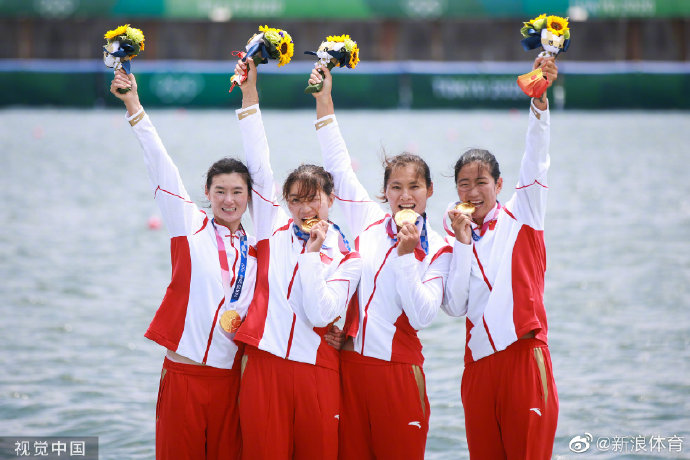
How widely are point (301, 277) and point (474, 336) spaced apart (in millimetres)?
755

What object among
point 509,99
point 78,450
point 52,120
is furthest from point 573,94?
point 78,450

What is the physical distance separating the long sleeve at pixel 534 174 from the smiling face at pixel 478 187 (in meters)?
0.12

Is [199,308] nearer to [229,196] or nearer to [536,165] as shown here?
[229,196]

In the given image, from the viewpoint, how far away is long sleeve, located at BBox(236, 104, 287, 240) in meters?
3.80

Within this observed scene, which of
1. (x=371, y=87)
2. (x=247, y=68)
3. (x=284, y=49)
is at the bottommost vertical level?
(x=247, y=68)

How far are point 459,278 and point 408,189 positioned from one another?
0.43 meters

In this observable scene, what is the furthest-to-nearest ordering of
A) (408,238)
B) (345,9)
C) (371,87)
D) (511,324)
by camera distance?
1. (345,9)
2. (371,87)
3. (511,324)
4. (408,238)

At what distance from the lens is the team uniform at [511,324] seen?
360cm

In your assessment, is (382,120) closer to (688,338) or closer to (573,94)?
(573,94)

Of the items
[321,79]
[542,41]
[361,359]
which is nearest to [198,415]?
[361,359]

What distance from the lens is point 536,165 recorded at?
3.68 m

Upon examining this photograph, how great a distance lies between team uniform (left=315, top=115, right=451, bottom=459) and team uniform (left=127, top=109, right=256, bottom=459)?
470 millimetres

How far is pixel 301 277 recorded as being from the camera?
11.8 ft

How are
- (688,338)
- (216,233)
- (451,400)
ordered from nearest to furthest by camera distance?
(216,233) < (451,400) < (688,338)
